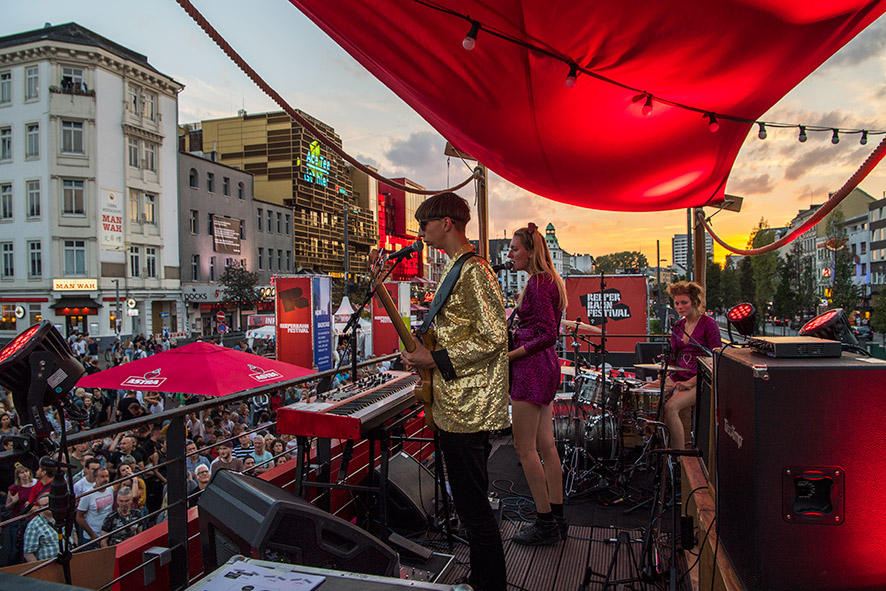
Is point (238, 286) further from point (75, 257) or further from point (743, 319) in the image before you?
point (743, 319)

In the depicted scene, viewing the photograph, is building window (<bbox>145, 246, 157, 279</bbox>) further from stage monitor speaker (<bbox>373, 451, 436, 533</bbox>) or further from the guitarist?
the guitarist

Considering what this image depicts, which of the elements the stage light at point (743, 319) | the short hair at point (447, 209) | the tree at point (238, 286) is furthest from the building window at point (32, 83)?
the stage light at point (743, 319)

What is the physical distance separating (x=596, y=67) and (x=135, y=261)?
3592cm

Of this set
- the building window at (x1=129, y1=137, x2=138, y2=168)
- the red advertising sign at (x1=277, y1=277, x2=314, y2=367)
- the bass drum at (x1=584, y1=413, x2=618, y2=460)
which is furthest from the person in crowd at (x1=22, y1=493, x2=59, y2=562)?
the building window at (x1=129, y1=137, x2=138, y2=168)

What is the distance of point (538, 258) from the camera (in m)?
3.49

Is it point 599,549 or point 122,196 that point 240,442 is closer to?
point 599,549

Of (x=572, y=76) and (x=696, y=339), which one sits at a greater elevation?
(x=572, y=76)

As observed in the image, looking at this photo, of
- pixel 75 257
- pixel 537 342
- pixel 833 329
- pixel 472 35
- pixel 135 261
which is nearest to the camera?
pixel 833 329

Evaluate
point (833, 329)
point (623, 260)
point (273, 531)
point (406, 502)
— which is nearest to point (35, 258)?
point (406, 502)

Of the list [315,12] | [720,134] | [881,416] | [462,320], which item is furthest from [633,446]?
[315,12]

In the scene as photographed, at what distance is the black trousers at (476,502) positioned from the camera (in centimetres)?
233

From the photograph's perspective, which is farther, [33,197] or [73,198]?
[33,197]

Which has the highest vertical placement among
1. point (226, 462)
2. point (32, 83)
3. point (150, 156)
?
point (32, 83)

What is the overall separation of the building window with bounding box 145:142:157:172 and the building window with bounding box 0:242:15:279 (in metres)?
8.82
